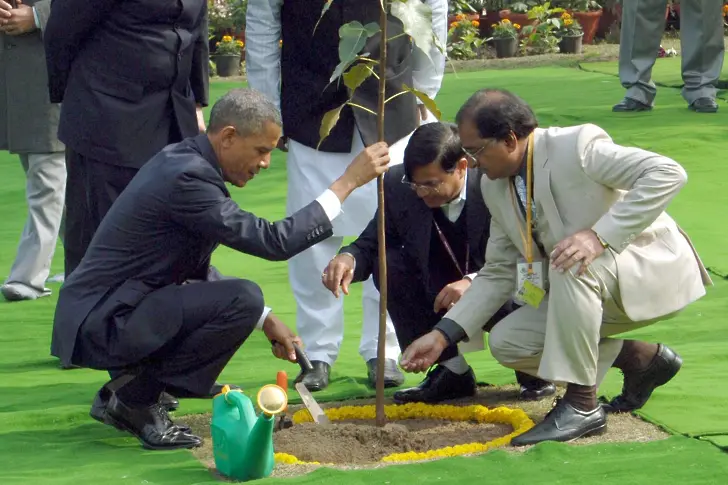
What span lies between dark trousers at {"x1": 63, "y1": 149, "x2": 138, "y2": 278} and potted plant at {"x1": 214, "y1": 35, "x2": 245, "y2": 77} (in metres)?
9.40

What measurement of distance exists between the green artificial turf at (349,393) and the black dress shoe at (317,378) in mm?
47

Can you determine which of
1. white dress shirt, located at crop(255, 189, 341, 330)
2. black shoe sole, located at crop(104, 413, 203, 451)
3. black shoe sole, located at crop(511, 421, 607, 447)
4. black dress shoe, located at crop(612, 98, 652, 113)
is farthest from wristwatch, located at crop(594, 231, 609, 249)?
black dress shoe, located at crop(612, 98, 652, 113)

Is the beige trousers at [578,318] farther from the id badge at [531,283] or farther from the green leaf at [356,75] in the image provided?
the green leaf at [356,75]

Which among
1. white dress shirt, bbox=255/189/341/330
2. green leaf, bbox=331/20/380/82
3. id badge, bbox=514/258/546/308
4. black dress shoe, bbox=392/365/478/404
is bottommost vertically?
black dress shoe, bbox=392/365/478/404

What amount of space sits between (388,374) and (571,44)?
1046cm

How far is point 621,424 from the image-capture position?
4191 millimetres

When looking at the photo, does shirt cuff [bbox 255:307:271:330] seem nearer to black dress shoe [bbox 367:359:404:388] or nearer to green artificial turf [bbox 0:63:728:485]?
green artificial turf [bbox 0:63:728:485]

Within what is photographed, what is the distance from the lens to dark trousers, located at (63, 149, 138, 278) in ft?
16.6

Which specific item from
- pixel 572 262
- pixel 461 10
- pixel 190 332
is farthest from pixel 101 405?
pixel 461 10

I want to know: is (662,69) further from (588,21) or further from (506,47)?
(588,21)

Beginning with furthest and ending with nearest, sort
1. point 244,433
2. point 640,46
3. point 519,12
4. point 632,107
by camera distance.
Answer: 1. point 519,12
2. point 632,107
3. point 640,46
4. point 244,433

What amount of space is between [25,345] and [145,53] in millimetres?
1516

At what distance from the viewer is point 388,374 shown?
497cm

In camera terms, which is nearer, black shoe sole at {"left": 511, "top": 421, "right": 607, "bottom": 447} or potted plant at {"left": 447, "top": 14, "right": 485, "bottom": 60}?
black shoe sole at {"left": 511, "top": 421, "right": 607, "bottom": 447}
